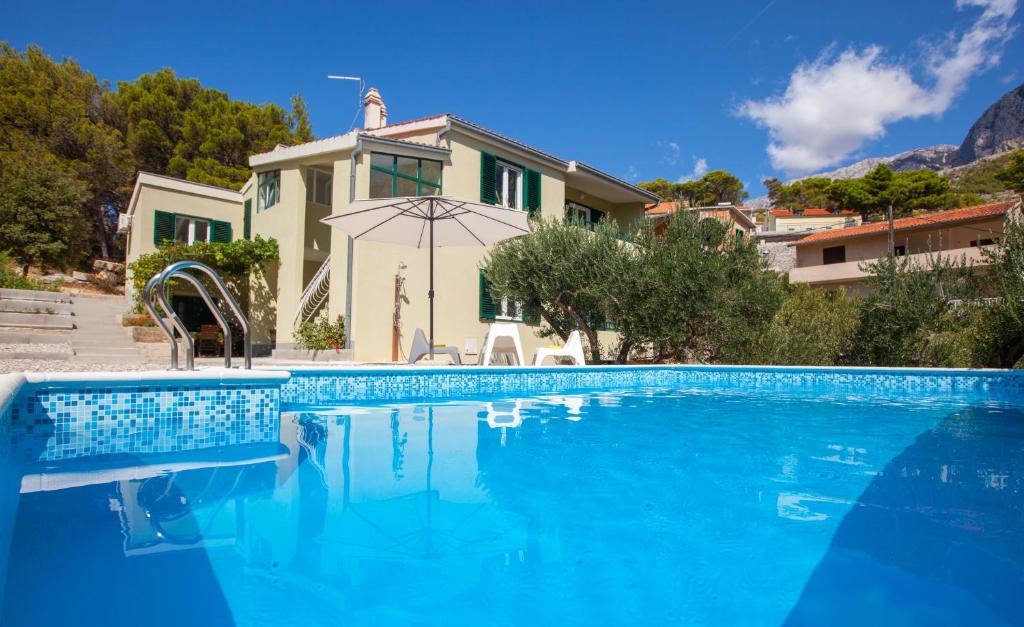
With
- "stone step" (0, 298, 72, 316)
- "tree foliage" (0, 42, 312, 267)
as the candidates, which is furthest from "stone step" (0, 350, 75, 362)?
"tree foliage" (0, 42, 312, 267)

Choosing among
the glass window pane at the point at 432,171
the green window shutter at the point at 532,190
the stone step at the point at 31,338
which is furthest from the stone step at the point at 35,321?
the green window shutter at the point at 532,190

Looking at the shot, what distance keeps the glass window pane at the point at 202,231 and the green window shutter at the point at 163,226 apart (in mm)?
786

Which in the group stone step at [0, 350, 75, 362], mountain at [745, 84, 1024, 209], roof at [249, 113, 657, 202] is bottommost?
stone step at [0, 350, 75, 362]

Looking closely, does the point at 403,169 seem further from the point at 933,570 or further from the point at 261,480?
the point at 933,570

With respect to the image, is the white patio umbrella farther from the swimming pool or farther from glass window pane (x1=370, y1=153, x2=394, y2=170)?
the swimming pool

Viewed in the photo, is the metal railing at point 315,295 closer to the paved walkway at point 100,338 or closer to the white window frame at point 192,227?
the paved walkway at point 100,338

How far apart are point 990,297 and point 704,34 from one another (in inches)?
686

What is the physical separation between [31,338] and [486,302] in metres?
9.29

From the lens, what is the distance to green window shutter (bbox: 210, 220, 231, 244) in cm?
1783

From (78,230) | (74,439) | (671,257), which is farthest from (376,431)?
(78,230)

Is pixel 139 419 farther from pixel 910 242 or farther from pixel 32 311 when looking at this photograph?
pixel 910 242

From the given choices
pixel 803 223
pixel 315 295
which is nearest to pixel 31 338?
pixel 315 295

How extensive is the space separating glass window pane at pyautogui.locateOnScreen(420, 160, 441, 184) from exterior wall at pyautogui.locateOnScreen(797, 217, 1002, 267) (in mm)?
24133

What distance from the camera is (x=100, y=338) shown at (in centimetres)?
1235
